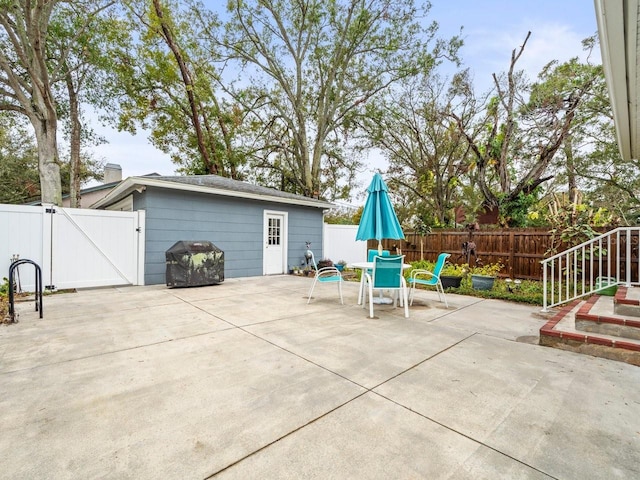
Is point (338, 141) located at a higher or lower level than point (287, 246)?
higher

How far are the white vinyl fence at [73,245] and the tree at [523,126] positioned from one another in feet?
35.5

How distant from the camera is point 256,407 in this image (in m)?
1.95

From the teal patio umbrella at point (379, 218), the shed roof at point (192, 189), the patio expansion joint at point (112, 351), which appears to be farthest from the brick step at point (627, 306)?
the shed roof at point (192, 189)

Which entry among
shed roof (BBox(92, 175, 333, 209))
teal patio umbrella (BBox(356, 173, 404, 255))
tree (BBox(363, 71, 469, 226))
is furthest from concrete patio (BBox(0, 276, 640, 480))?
tree (BBox(363, 71, 469, 226))

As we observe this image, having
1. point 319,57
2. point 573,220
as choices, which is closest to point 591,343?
point 573,220

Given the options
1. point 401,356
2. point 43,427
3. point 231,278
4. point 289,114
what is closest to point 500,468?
point 401,356

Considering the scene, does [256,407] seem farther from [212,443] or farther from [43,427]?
[43,427]

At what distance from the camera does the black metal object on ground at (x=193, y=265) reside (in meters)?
6.40

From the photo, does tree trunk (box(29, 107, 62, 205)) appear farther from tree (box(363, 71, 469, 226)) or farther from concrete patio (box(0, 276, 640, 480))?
tree (box(363, 71, 469, 226))

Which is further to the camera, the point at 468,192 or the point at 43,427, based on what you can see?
the point at 468,192

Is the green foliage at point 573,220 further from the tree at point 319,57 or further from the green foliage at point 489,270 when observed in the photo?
the tree at point 319,57

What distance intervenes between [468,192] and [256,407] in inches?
613

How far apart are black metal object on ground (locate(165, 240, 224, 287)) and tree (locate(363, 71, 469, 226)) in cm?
884

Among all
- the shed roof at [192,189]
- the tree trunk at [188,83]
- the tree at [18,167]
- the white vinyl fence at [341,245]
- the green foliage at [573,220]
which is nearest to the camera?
the green foliage at [573,220]
